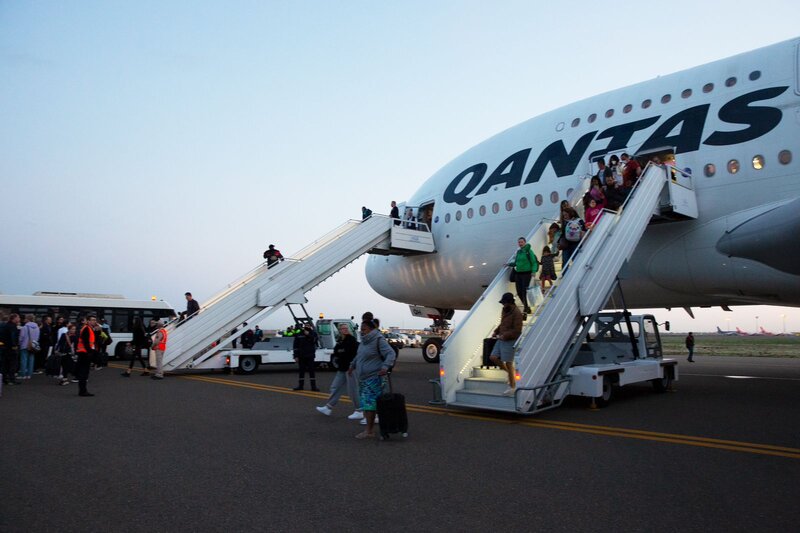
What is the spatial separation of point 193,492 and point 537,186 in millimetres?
11677

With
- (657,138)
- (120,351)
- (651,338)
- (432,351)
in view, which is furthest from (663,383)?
(120,351)

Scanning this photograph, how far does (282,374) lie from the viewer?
16.9 metres

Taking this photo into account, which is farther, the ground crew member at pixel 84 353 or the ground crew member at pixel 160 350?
the ground crew member at pixel 160 350

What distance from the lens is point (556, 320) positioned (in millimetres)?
9070

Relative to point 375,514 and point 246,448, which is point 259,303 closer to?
point 246,448

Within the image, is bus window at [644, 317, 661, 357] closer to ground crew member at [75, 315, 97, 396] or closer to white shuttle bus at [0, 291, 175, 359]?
ground crew member at [75, 315, 97, 396]

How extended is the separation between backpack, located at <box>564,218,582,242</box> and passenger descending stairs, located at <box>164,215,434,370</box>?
6962 millimetres

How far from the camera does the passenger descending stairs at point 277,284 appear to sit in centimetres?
1565

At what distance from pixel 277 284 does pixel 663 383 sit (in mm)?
10634

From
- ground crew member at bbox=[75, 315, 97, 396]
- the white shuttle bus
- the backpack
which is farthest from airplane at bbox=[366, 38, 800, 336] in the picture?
the white shuttle bus

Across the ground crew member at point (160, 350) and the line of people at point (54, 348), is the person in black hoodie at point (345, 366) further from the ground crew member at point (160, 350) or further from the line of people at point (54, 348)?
the ground crew member at point (160, 350)

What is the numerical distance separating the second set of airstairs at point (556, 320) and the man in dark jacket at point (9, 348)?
10.3 metres

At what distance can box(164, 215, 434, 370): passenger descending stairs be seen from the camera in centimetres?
1565

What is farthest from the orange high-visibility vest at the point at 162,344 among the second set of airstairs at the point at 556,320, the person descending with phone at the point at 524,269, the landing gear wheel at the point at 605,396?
the landing gear wheel at the point at 605,396
